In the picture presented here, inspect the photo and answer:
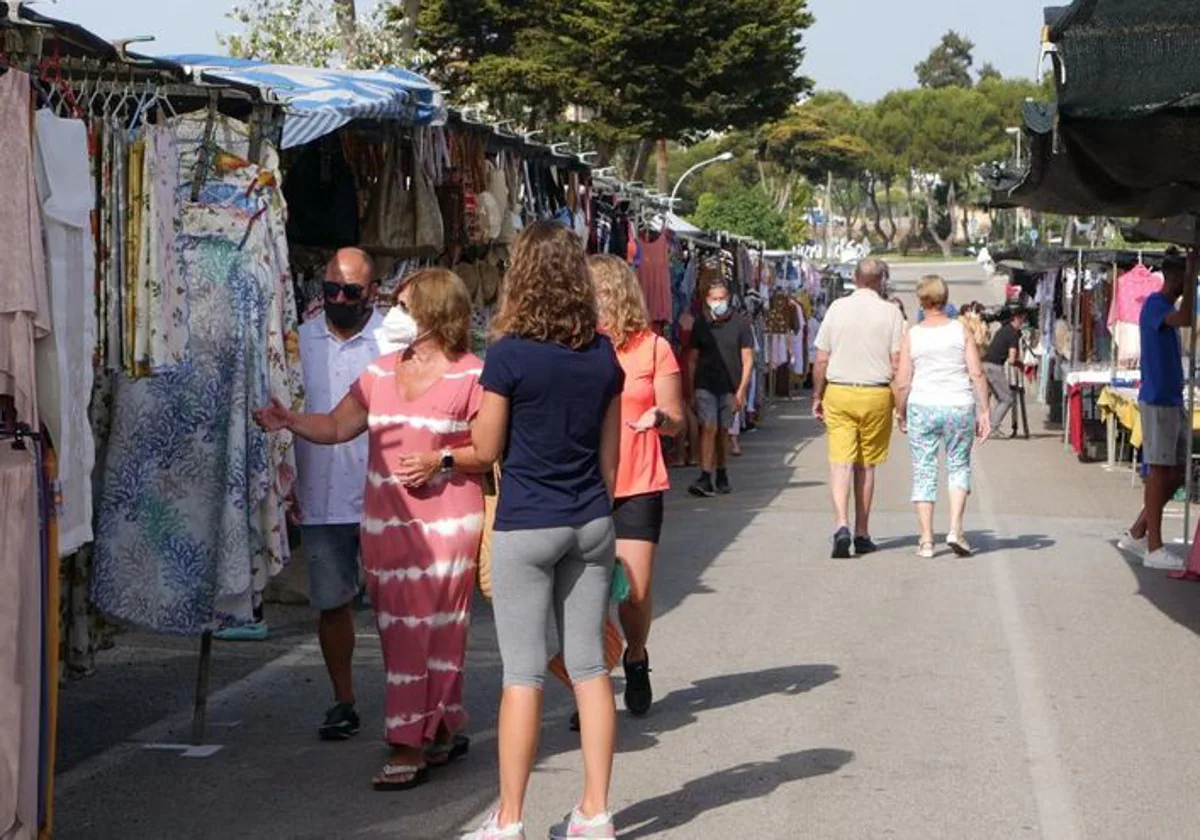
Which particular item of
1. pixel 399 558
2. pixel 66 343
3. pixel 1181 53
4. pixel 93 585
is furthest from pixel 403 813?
pixel 1181 53

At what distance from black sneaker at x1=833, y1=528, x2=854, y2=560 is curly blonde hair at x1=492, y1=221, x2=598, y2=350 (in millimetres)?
7114

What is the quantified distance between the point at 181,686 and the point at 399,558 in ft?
8.01

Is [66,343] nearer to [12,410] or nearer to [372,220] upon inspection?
[12,410]

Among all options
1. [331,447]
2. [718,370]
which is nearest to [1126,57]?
[331,447]

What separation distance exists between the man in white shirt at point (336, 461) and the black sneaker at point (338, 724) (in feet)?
0.38

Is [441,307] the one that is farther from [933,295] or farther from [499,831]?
[933,295]

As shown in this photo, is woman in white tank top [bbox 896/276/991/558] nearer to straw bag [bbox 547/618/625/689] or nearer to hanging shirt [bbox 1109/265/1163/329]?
straw bag [bbox 547/618/625/689]

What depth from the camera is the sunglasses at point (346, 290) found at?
748 centimetres

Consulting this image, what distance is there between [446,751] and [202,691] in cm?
105

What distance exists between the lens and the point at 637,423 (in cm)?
794

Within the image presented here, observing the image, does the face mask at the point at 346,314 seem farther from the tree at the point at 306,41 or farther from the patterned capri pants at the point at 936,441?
the tree at the point at 306,41

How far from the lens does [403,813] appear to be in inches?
261

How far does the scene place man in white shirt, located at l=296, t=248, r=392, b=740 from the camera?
24.5 feet

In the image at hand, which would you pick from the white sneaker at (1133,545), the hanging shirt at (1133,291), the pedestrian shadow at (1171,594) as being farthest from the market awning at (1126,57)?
the hanging shirt at (1133,291)
